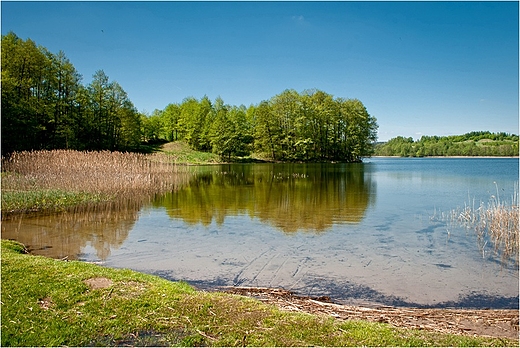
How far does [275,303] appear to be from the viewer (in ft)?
23.0

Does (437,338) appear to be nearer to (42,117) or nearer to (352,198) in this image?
(352,198)

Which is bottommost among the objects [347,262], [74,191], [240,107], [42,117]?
[347,262]

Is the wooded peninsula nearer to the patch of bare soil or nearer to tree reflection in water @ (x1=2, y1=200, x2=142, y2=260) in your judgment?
tree reflection in water @ (x1=2, y1=200, x2=142, y2=260)

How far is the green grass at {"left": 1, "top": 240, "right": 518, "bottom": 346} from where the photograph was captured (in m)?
4.87

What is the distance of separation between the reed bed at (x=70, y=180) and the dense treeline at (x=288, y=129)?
143 feet

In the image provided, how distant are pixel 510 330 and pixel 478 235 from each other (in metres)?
8.06

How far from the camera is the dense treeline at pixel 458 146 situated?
145375mm

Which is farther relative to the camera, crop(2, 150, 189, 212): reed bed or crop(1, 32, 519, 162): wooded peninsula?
crop(1, 32, 519, 162): wooded peninsula

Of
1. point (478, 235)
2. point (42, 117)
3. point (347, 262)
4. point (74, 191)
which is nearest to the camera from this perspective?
point (347, 262)

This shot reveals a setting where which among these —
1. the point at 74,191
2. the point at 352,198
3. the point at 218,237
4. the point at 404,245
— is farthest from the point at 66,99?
the point at 404,245

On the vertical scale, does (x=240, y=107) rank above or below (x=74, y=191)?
above

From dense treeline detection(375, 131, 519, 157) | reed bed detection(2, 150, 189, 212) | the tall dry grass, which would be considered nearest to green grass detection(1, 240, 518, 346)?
reed bed detection(2, 150, 189, 212)

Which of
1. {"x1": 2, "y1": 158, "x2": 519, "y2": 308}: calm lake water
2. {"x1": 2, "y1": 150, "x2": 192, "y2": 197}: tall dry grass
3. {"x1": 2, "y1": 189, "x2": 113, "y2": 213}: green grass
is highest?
{"x1": 2, "y1": 150, "x2": 192, "y2": 197}: tall dry grass

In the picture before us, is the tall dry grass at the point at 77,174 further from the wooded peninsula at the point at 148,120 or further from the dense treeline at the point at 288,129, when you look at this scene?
the dense treeline at the point at 288,129
